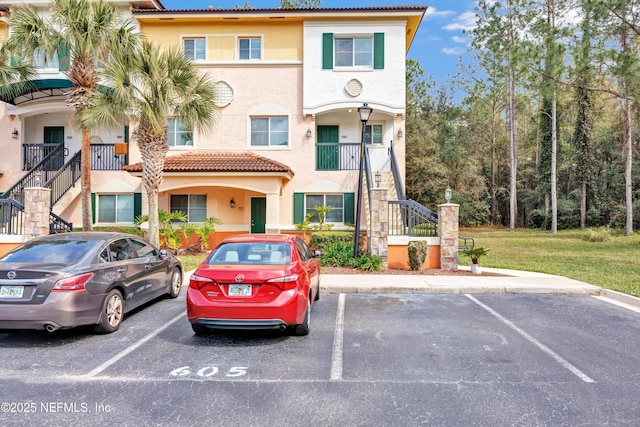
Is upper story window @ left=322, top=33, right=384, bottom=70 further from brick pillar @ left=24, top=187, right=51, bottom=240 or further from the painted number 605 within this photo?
the painted number 605

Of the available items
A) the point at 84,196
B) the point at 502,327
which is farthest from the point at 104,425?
the point at 84,196

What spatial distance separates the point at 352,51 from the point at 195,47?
711cm

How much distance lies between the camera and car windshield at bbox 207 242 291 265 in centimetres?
597

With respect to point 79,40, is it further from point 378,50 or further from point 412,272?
point 412,272

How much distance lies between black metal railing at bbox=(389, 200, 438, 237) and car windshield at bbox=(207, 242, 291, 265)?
22.3 feet

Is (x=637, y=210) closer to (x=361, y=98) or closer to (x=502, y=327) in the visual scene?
(x=361, y=98)

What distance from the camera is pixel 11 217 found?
12664 millimetres

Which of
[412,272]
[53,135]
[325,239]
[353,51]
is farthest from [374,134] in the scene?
[53,135]

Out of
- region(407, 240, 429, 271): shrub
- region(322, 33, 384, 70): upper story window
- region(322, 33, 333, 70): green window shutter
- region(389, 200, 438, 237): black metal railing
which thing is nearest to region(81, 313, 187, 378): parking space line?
region(407, 240, 429, 271): shrub

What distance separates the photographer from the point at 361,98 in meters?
17.3

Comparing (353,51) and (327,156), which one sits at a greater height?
(353,51)

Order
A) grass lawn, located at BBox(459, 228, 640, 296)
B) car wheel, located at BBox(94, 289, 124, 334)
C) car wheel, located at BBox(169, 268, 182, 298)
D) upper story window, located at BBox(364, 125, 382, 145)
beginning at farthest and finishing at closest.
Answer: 1. upper story window, located at BBox(364, 125, 382, 145)
2. grass lawn, located at BBox(459, 228, 640, 296)
3. car wheel, located at BBox(169, 268, 182, 298)
4. car wheel, located at BBox(94, 289, 124, 334)

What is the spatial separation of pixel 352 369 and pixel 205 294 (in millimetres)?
2260

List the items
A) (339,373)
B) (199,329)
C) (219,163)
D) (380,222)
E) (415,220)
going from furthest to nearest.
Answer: (219,163)
(415,220)
(380,222)
(199,329)
(339,373)
